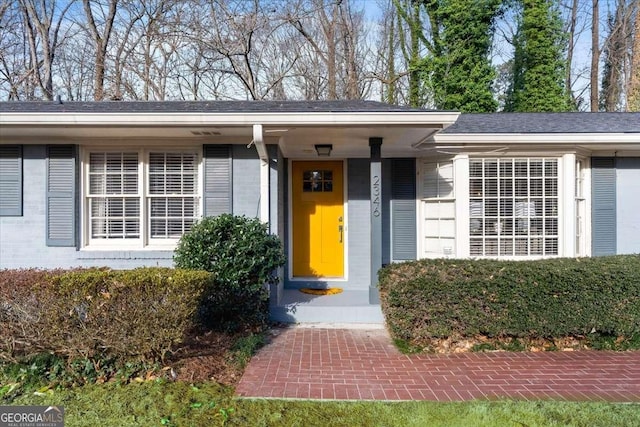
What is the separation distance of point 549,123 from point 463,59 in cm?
913

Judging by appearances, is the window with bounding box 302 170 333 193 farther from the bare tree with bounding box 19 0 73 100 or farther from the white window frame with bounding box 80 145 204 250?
the bare tree with bounding box 19 0 73 100

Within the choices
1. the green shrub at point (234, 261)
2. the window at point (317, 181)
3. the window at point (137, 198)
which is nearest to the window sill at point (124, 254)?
the window at point (137, 198)

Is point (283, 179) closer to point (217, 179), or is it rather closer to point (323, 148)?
point (323, 148)

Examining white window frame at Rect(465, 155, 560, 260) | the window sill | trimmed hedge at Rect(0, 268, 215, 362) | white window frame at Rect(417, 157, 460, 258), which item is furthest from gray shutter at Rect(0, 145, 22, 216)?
white window frame at Rect(465, 155, 560, 260)

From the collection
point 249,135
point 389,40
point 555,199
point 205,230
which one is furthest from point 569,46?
point 205,230

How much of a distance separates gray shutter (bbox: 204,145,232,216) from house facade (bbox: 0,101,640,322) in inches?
0.6

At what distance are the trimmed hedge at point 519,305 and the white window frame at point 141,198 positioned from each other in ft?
10.8

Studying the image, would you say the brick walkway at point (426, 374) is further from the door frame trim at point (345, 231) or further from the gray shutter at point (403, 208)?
the gray shutter at point (403, 208)

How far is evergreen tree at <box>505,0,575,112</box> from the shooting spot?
15.0 meters

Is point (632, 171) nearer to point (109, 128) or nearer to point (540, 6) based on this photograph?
point (109, 128)

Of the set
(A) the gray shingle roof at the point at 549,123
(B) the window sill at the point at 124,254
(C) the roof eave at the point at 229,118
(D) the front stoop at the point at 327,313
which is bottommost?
(D) the front stoop at the point at 327,313

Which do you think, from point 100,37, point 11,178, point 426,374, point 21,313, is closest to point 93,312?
point 21,313

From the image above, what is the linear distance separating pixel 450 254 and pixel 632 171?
3.34 metres

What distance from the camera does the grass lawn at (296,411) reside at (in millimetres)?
2963
